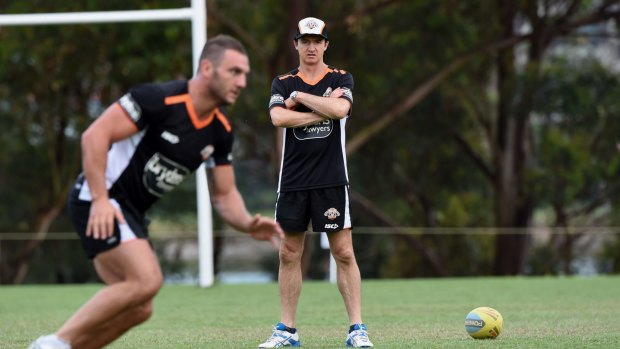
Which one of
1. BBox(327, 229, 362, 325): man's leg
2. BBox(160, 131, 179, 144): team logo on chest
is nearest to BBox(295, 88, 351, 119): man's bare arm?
BBox(327, 229, 362, 325): man's leg

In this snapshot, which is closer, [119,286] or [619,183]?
[119,286]

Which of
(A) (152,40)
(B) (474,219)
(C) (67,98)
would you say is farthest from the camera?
(B) (474,219)

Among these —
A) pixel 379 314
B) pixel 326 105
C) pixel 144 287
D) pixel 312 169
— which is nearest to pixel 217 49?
pixel 144 287

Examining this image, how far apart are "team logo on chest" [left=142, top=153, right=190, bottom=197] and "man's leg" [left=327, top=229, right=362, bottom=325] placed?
2.04 meters

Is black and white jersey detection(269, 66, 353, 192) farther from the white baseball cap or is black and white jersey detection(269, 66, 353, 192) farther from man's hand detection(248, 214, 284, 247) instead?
man's hand detection(248, 214, 284, 247)

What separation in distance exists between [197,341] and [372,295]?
6.28m

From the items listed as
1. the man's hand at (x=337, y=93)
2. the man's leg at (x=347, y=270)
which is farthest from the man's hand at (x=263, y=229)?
the man's hand at (x=337, y=93)

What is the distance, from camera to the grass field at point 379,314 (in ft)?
27.4

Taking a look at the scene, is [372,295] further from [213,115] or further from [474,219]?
[474,219]

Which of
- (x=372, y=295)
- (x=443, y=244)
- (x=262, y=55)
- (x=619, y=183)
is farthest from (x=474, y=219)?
(x=372, y=295)

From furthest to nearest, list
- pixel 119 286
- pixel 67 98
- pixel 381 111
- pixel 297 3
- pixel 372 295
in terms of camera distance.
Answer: pixel 67 98 < pixel 381 111 < pixel 297 3 < pixel 372 295 < pixel 119 286

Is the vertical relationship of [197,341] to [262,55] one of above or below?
below

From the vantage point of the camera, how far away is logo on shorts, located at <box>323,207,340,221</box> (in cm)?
796

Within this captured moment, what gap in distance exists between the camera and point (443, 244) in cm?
3016
